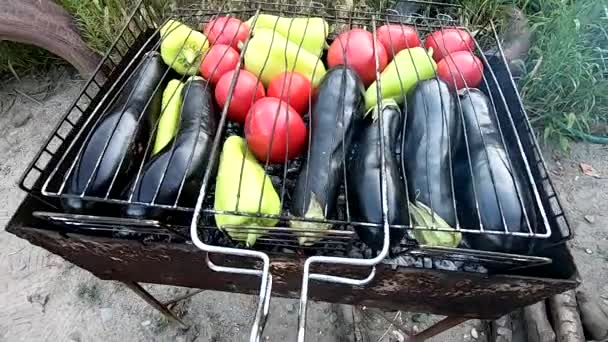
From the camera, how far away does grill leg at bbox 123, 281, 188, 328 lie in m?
1.61

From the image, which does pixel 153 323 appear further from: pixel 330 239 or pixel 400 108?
pixel 400 108

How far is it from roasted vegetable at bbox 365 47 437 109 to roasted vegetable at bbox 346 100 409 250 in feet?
0.51

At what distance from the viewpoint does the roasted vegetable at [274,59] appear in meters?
1.49

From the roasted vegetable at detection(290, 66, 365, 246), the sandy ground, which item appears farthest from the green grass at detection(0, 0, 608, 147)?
the roasted vegetable at detection(290, 66, 365, 246)

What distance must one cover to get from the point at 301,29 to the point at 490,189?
Result: 813mm

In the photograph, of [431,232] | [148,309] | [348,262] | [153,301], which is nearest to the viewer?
[348,262]

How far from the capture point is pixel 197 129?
1331 mm

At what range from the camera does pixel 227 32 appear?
1617mm

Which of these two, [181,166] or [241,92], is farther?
[241,92]

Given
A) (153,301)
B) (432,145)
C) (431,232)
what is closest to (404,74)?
(432,145)

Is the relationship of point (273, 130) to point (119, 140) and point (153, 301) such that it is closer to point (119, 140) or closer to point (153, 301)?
point (119, 140)

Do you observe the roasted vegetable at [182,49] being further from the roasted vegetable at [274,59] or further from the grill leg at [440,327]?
the grill leg at [440,327]

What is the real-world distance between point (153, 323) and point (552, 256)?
1615mm

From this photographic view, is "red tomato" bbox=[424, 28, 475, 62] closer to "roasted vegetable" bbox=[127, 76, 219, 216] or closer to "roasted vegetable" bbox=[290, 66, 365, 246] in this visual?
"roasted vegetable" bbox=[290, 66, 365, 246]
